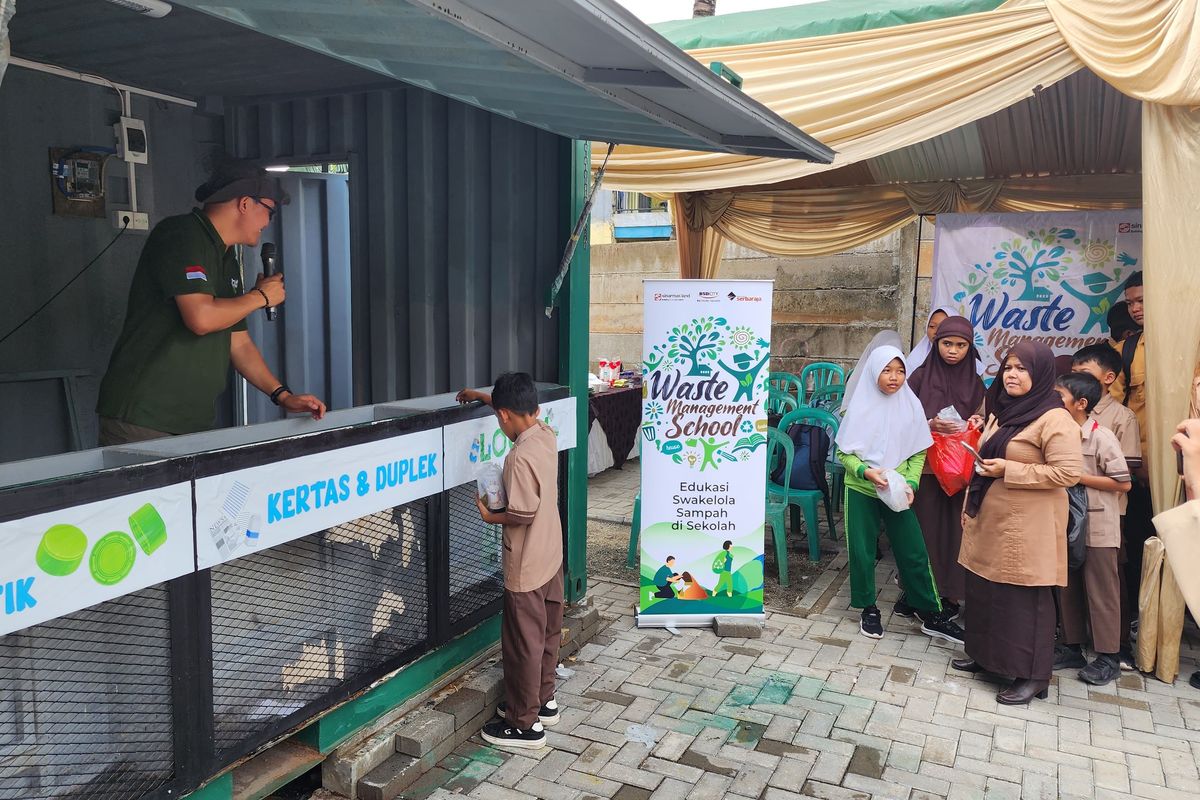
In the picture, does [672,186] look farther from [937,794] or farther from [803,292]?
[803,292]

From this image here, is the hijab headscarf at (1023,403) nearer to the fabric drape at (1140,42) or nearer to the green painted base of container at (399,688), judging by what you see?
the fabric drape at (1140,42)

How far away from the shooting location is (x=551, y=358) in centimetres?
423

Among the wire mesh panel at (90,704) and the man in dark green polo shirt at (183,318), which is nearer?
the wire mesh panel at (90,704)

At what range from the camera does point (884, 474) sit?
436 centimetres

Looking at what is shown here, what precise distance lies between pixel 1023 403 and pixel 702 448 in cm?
157

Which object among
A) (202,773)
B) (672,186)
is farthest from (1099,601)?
(202,773)

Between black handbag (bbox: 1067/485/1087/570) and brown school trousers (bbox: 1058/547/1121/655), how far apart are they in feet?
0.74

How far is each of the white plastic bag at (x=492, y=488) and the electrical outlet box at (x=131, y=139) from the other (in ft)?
9.19

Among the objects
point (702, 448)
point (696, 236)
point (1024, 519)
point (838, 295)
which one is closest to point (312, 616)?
point (702, 448)

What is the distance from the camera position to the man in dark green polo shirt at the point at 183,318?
2914mm

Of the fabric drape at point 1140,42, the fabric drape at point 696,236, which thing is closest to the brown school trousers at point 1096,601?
the fabric drape at point 1140,42

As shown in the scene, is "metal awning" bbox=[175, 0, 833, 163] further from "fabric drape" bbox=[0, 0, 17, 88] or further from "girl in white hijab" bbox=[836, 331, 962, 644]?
"girl in white hijab" bbox=[836, 331, 962, 644]

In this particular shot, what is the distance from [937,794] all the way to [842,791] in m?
0.35

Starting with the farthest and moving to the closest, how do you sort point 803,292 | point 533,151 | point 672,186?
point 803,292
point 672,186
point 533,151
